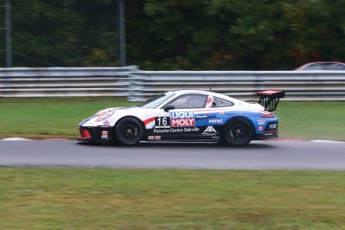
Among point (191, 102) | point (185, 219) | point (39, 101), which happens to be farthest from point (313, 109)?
point (185, 219)

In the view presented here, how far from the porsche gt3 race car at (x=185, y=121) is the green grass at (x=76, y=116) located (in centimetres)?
148

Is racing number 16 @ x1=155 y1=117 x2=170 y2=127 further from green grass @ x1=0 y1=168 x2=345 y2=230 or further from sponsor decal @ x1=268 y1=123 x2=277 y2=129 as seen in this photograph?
green grass @ x1=0 y1=168 x2=345 y2=230

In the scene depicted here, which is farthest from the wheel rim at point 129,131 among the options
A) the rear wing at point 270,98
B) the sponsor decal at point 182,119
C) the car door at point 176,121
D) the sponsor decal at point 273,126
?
the rear wing at point 270,98

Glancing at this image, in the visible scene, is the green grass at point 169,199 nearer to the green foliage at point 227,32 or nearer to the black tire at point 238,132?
the black tire at point 238,132

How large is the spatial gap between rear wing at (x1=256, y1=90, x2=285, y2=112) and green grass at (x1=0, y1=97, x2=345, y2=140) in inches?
47.6

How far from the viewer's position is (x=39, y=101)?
68.1ft

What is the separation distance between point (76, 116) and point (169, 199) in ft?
31.7

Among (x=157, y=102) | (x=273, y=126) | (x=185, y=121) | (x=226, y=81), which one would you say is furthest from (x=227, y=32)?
(x=185, y=121)

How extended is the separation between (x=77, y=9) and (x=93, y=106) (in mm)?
5214

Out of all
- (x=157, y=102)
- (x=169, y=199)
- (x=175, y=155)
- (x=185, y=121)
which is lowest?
(x=169, y=199)

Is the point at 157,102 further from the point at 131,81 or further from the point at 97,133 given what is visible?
the point at 131,81

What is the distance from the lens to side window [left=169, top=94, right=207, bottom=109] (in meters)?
14.8

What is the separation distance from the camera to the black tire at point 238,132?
1477 cm

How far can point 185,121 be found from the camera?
1466cm
